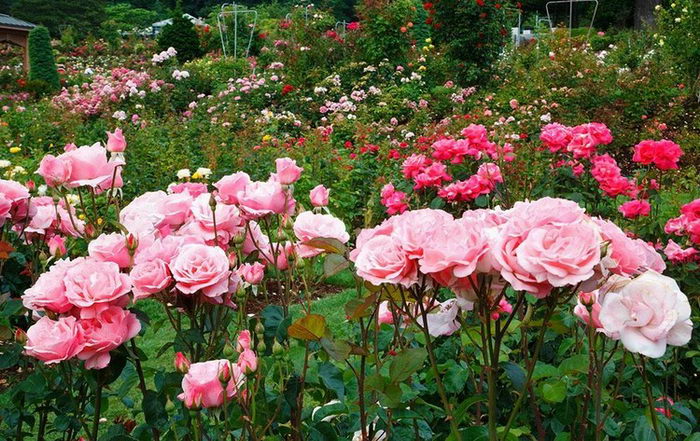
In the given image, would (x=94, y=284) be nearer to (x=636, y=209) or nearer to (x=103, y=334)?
(x=103, y=334)

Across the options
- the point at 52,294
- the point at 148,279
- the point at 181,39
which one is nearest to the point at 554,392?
the point at 148,279

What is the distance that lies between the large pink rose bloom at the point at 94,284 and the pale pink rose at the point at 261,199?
0.25 m

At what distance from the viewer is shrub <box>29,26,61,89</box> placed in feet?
44.8

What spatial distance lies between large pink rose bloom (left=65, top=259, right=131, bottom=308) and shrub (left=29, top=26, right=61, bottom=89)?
13388 mm

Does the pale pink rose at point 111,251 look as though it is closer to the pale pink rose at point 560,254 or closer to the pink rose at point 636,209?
the pale pink rose at point 560,254

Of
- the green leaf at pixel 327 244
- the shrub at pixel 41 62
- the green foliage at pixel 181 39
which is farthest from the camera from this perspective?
the green foliage at pixel 181 39

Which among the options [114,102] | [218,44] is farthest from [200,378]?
[218,44]

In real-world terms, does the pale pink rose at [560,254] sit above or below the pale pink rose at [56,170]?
above

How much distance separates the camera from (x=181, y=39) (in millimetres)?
15922

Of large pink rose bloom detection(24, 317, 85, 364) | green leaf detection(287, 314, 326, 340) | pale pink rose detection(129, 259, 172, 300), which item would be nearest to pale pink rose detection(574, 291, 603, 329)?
green leaf detection(287, 314, 326, 340)

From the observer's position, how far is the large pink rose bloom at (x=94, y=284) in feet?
3.54

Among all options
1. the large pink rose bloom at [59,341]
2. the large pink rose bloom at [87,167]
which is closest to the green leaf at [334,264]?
the large pink rose bloom at [59,341]

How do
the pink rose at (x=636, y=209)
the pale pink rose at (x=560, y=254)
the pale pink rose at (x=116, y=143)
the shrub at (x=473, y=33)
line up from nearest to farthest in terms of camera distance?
the pale pink rose at (x=560, y=254) < the pale pink rose at (x=116, y=143) < the pink rose at (x=636, y=209) < the shrub at (x=473, y=33)

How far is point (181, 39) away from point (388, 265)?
15.9m
